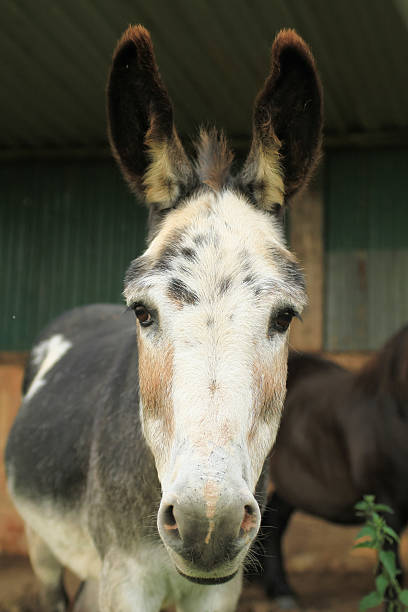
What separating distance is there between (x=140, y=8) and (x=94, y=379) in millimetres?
3248

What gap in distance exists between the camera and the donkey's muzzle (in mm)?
1773

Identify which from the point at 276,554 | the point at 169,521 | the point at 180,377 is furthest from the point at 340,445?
the point at 169,521

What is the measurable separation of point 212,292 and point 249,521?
0.64m

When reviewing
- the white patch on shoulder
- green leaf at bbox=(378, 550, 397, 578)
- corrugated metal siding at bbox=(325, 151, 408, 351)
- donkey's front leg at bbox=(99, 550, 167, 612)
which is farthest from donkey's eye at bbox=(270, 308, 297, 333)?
corrugated metal siding at bbox=(325, 151, 408, 351)

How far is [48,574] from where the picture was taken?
4148 mm

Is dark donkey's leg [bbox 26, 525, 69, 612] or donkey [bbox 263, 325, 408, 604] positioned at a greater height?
donkey [bbox 263, 325, 408, 604]

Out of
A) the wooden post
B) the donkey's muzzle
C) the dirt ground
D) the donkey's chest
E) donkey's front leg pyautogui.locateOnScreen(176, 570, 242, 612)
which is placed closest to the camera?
the donkey's muzzle

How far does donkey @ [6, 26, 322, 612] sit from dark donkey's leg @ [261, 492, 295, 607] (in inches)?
97.3

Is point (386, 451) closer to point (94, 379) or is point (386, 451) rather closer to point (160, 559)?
point (94, 379)

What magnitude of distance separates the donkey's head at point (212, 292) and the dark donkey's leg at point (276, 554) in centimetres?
344

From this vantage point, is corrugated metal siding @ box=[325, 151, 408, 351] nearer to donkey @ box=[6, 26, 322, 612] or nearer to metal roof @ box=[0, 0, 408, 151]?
metal roof @ box=[0, 0, 408, 151]

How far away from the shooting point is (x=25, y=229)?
855 centimetres

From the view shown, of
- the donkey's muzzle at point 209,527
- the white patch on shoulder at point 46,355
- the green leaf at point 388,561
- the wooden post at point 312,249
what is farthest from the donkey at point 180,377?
the wooden post at point 312,249

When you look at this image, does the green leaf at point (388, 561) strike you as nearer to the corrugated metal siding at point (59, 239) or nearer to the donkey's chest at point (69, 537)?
the donkey's chest at point (69, 537)
